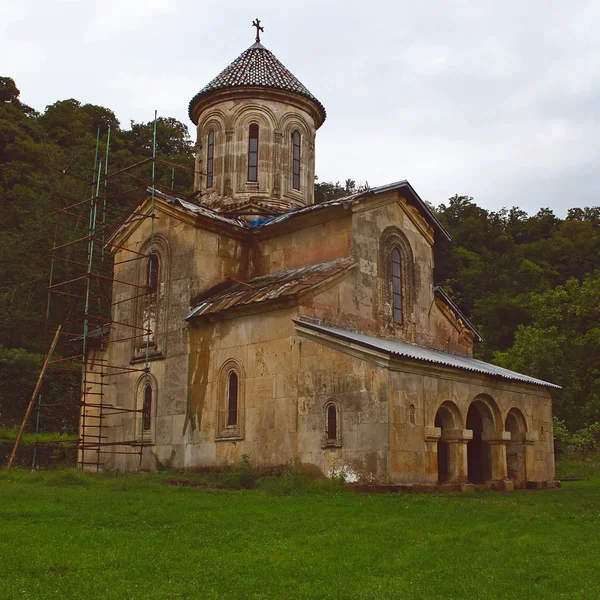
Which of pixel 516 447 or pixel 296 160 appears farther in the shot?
pixel 296 160

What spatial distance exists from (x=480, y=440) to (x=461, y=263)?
35606 millimetres

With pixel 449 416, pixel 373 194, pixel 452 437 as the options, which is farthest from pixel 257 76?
pixel 452 437

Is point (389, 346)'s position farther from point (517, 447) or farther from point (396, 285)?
point (517, 447)

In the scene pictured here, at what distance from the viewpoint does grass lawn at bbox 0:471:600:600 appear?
736cm

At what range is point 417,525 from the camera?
10.7 metres

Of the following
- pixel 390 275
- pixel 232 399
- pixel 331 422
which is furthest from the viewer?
pixel 390 275

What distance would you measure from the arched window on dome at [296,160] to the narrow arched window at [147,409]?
7501mm

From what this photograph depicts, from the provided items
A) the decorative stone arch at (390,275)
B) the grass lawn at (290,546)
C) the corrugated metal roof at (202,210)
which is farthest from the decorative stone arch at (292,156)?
the grass lawn at (290,546)

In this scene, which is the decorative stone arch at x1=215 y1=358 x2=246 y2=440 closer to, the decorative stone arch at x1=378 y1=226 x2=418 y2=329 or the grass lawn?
the grass lawn

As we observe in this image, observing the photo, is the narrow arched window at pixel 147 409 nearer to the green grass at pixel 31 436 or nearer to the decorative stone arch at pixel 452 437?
the decorative stone arch at pixel 452 437

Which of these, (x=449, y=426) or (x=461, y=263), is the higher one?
(x=461, y=263)

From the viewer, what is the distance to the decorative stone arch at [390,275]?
61.9 feet

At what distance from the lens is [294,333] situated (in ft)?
54.5

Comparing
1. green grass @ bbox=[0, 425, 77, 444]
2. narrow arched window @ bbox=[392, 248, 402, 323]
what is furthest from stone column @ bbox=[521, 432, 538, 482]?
green grass @ bbox=[0, 425, 77, 444]
